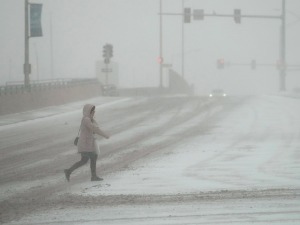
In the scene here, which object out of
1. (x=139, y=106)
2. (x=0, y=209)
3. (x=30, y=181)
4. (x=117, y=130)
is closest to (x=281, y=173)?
(x=30, y=181)

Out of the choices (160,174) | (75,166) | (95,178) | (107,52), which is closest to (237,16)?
(107,52)

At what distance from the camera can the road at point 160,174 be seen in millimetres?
10297

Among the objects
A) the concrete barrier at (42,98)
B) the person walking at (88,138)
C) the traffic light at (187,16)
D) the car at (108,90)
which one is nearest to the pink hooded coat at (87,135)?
the person walking at (88,138)

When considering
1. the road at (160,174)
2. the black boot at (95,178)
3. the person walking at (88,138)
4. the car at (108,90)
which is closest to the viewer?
the road at (160,174)

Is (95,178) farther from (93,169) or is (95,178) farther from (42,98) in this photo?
(42,98)

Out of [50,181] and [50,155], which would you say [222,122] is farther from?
[50,181]

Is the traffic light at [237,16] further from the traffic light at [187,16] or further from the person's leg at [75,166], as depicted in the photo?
the person's leg at [75,166]

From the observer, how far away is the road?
33.8 feet

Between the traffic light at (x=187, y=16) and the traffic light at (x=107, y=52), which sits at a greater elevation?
the traffic light at (x=187, y=16)

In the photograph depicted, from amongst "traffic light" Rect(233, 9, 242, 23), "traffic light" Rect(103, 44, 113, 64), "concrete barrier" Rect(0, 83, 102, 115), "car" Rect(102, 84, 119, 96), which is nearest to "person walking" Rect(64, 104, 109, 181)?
"concrete barrier" Rect(0, 83, 102, 115)

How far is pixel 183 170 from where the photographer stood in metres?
Answer: 14.8

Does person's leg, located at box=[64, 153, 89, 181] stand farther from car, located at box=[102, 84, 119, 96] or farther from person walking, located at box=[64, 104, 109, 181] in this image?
car, located at box=[102, 84, 119, 96]

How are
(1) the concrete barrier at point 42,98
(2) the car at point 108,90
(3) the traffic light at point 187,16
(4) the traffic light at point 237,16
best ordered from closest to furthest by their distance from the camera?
(1) the concrete barrier at point 42,98 → (3) the traffic light at point 187,16 → (4) the traffic light at point 237,16 → (2) the car at point 108,90

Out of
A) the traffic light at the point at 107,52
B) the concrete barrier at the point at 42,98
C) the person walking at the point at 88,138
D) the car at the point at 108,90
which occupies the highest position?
the traffic light at the point at 107,52
